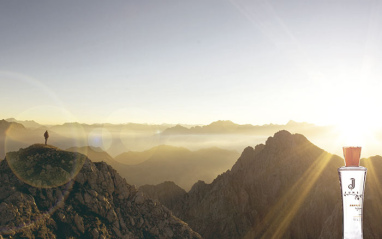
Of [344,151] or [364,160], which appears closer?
[344,151]

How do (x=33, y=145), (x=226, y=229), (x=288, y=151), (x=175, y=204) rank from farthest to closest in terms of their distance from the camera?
1. (x=175, y=204)
2. (x=288, y=151)
3. (x=226, y=229)
4. (x=33, y=145)

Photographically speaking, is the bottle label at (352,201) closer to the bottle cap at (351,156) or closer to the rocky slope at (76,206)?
the bottle cap at (351,156)

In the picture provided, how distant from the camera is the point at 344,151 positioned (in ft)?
38.0

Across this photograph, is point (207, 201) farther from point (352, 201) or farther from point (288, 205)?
point (352, 201)

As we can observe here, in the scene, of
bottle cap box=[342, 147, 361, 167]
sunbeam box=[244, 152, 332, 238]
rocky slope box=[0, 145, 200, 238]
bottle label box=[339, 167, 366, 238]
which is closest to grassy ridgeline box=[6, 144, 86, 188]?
rocky slope box=[0, 145, 200, 238]

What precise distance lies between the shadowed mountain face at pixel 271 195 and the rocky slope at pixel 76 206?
276ft

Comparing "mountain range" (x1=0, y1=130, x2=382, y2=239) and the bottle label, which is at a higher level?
the bottle label

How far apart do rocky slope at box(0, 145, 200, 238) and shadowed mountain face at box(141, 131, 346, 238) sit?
84063 mm

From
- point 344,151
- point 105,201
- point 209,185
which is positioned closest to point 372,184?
point 209,185

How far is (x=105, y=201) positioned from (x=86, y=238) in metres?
7.95

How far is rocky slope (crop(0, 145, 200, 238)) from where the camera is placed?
40.3 meters

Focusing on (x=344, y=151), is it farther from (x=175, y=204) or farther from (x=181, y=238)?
(x=175, y=204)

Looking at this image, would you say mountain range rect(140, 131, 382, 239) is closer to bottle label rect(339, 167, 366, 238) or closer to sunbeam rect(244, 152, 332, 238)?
sunbeam rect(244, 152, 332, 238)

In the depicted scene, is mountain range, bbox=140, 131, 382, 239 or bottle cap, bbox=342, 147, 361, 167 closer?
bottle cap, bbox=342, 147, 361, 167
